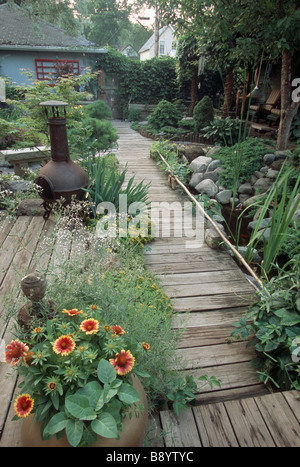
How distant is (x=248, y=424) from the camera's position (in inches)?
64.9

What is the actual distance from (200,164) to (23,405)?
252 inches

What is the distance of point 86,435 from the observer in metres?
1.13

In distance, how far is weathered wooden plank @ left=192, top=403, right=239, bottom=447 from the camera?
156cm

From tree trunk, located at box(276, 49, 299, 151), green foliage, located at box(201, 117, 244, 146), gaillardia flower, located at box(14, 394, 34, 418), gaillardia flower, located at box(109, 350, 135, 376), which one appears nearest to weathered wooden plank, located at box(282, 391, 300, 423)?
gaillardia flower, located at box(109, 350, 135, 376)

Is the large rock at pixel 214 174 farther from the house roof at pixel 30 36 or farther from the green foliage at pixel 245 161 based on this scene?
the house roof at pixel 30 36

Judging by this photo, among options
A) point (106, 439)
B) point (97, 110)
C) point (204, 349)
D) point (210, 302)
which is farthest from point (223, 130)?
point (106, 439)

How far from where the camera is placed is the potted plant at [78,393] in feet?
3.67

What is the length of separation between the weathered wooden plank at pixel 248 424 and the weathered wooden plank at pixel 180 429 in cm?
22

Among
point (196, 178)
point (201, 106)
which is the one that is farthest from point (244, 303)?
point (201, 106)

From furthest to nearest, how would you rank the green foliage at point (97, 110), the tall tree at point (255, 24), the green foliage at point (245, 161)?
1. the green foliage at point (97, 110)
2. the green foliage at point (245, 161)
3. the tall tree at point (255, 24)

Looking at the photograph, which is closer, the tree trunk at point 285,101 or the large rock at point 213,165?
the tree trunk at point 285,101

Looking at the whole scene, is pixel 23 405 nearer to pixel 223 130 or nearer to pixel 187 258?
pixel 187 258

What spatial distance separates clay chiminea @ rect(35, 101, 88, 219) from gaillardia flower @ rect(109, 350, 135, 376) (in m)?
2.34

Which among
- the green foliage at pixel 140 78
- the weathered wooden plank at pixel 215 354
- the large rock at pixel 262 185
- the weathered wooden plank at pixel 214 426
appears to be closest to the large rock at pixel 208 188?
the large rock at pixel 262 185
